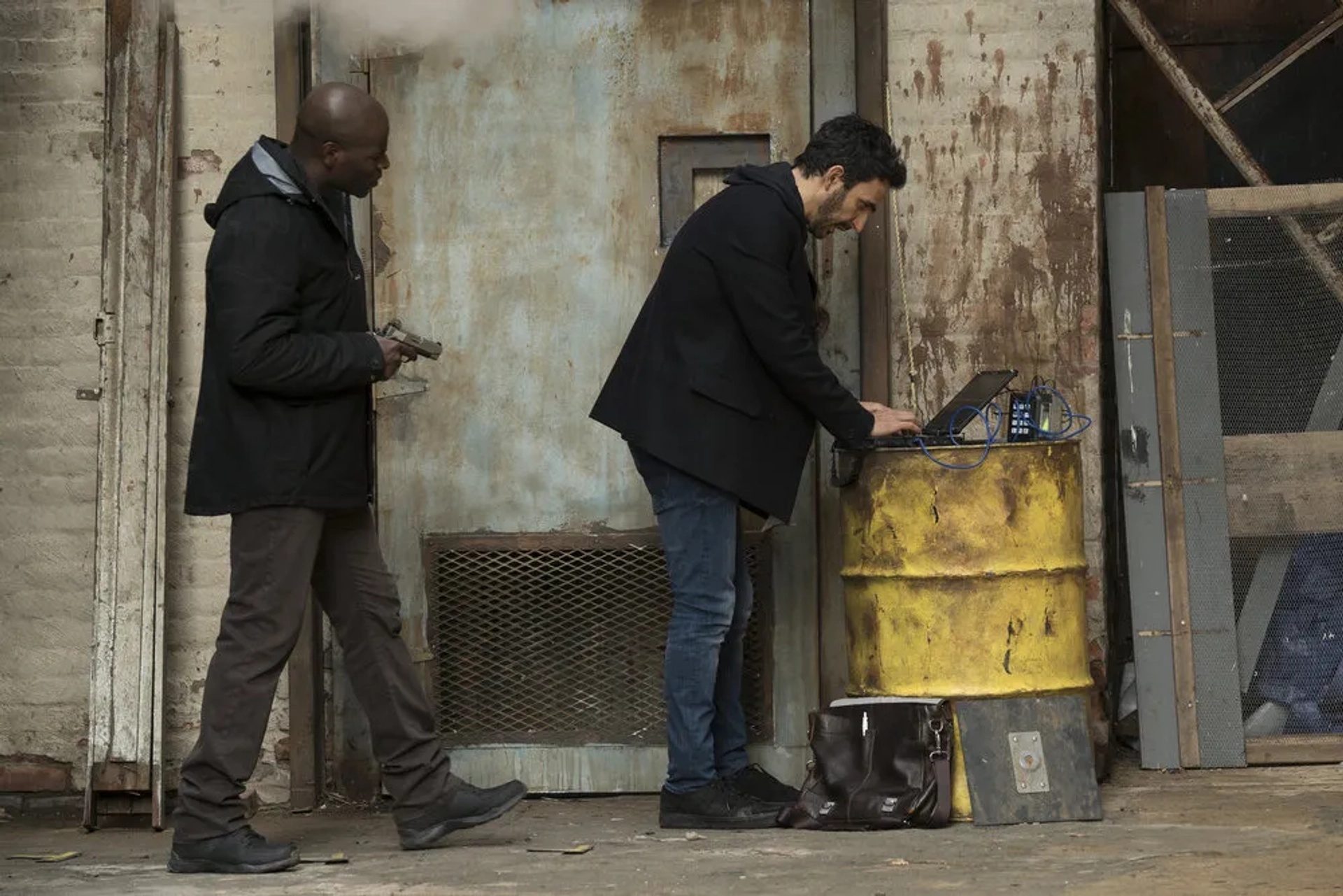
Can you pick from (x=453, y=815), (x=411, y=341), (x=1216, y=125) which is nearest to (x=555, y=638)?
(x=453, y=815)

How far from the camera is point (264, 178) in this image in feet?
15.5

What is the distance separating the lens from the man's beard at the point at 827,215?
5.15 m

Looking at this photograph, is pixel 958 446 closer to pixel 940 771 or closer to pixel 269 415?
pixel 940 771

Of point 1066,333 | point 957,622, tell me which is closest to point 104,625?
point 957,622

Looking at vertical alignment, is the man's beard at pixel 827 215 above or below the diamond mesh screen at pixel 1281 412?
above

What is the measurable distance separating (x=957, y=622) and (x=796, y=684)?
30.8 inches

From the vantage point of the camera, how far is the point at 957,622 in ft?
16.9

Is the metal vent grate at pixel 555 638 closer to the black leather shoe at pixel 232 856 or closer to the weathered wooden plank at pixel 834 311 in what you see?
the weathered wooden plank at pixel 834 311

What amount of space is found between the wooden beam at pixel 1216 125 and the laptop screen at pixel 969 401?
1194 millimetres

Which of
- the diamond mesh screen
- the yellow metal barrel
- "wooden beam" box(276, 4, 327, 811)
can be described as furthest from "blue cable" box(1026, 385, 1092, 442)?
"wooden beam" box(276, 4, 327, 811)

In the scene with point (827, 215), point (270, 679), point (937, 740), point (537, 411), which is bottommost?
→ point (937, 740)

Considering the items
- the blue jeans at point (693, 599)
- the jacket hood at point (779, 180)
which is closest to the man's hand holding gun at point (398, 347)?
the blue jeans at point (693, 599)

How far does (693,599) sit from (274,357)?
4.40 ft

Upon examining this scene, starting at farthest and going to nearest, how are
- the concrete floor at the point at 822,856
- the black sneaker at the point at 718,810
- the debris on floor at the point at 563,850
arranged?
the black sneaker at the point at 718,810 → the debris on floor at the point at 563,850 → the concrete floor at the point at 822,856
